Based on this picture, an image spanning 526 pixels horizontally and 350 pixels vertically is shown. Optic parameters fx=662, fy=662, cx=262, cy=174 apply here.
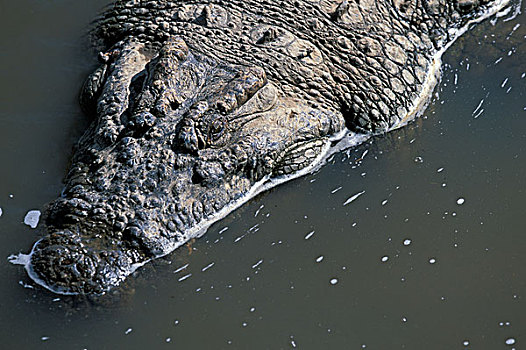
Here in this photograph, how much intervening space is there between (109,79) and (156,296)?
172 cm

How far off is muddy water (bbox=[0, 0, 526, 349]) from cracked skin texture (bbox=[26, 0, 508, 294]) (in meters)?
0.19

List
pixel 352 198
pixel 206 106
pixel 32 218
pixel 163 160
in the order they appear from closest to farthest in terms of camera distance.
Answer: pixel 163 160 → pixel 206 106 → pixel 32 218 → pixel 352 198

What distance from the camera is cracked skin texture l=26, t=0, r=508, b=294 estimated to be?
4.35 metres

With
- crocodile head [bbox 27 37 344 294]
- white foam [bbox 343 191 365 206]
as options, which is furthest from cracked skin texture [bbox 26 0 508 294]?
white foam [bbox 343 191 365 206]

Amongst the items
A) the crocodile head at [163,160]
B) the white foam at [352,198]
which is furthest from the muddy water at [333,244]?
the crocodile head at [163,160]

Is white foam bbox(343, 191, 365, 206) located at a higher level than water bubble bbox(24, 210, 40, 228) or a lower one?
higher

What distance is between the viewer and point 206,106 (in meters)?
4.61

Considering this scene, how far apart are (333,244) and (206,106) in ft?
4.40

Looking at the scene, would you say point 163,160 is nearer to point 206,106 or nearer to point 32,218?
point 206,106

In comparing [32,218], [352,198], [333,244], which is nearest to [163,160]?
[32,218]

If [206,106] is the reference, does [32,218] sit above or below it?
below

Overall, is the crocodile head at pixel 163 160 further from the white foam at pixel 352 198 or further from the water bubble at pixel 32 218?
the white foam at pixel 352 198

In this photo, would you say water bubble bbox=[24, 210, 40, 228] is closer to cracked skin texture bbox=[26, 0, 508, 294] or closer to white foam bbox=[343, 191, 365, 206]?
cracked skin texture bbox=[26, 0, 508, 294]

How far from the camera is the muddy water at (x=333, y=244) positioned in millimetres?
4258
